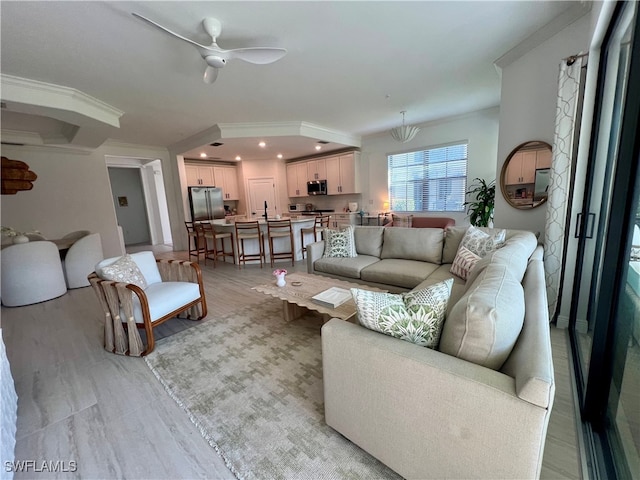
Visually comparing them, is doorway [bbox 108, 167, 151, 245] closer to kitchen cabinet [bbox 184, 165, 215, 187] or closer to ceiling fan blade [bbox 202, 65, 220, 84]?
kitchen cabinet [bbox 184, 165, 215, 187]

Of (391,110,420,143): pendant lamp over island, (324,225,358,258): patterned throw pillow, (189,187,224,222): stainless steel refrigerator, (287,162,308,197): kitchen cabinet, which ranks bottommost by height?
(324,225,358,258): patterned throw pillow

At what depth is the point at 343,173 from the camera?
6812mm

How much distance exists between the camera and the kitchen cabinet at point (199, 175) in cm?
698

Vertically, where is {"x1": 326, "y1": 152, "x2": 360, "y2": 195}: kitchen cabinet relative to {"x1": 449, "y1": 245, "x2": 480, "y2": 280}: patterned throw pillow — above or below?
above

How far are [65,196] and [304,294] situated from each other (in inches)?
230

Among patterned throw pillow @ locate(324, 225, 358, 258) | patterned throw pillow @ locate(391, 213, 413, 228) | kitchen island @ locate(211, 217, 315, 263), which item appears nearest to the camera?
patterned throw pillow @ locate(324, 225, 358, 258)

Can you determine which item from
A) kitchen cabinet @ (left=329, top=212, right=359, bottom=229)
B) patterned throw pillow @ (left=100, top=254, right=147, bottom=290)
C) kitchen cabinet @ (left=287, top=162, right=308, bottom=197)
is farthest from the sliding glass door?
kitchen cabinet @ (left=287, top=162, right=308, bottom=197)

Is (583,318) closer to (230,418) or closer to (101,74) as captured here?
(230,418)

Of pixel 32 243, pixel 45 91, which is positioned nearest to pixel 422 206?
pixel 45 91

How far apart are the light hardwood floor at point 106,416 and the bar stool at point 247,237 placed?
252 centimetres

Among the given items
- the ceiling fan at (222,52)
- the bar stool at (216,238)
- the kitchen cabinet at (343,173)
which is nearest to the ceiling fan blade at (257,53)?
the ceiling fan at (222,52)

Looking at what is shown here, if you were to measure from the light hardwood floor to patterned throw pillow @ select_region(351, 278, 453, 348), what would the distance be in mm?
935

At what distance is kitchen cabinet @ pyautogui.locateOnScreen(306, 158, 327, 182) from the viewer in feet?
23.4

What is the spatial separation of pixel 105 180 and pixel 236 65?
192 inches
